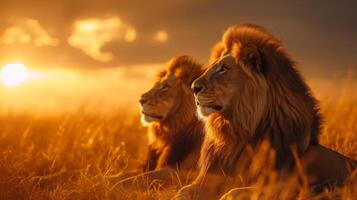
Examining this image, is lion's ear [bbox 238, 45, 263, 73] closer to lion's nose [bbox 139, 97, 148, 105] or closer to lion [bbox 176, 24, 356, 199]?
lion [bbox 176, 24, 356, 199]

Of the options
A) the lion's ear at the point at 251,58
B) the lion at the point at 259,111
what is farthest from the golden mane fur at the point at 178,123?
the lion's ear at the point at 251,58

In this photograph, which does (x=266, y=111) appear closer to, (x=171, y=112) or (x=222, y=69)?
(x=222, y=69)

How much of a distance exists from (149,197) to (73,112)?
594 cm

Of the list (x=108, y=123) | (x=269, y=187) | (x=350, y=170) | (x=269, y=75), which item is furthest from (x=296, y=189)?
(x=108, y=123)

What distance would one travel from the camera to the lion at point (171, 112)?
6.79 meters

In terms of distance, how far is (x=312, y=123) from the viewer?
4.65 meters

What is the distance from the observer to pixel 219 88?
4773 mm

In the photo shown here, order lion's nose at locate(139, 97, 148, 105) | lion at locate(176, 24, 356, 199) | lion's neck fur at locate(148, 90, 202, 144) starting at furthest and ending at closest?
lion's nose at locate(139, 97, 148, 105) → lion's neck fur at locate(148, 90, 202, 144) → lion at locate(176, 24, 356, 199)

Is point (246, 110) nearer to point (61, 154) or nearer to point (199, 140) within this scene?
point (199, 140)

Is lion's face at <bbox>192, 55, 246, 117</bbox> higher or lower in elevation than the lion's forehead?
lower

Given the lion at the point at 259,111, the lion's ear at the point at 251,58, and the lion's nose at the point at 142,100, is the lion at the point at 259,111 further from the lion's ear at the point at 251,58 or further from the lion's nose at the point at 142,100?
the lion's nose at the point at 142,100

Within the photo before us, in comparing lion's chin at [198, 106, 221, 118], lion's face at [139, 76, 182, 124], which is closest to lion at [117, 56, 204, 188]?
lion's face at [139, 76, 182, 124]

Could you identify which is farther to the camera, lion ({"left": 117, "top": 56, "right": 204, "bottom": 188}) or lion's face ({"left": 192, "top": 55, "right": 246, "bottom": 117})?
lion ({"left": 117, "top": 56, "right": 204, "bottom": 188})

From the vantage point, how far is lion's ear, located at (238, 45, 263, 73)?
4.70m
